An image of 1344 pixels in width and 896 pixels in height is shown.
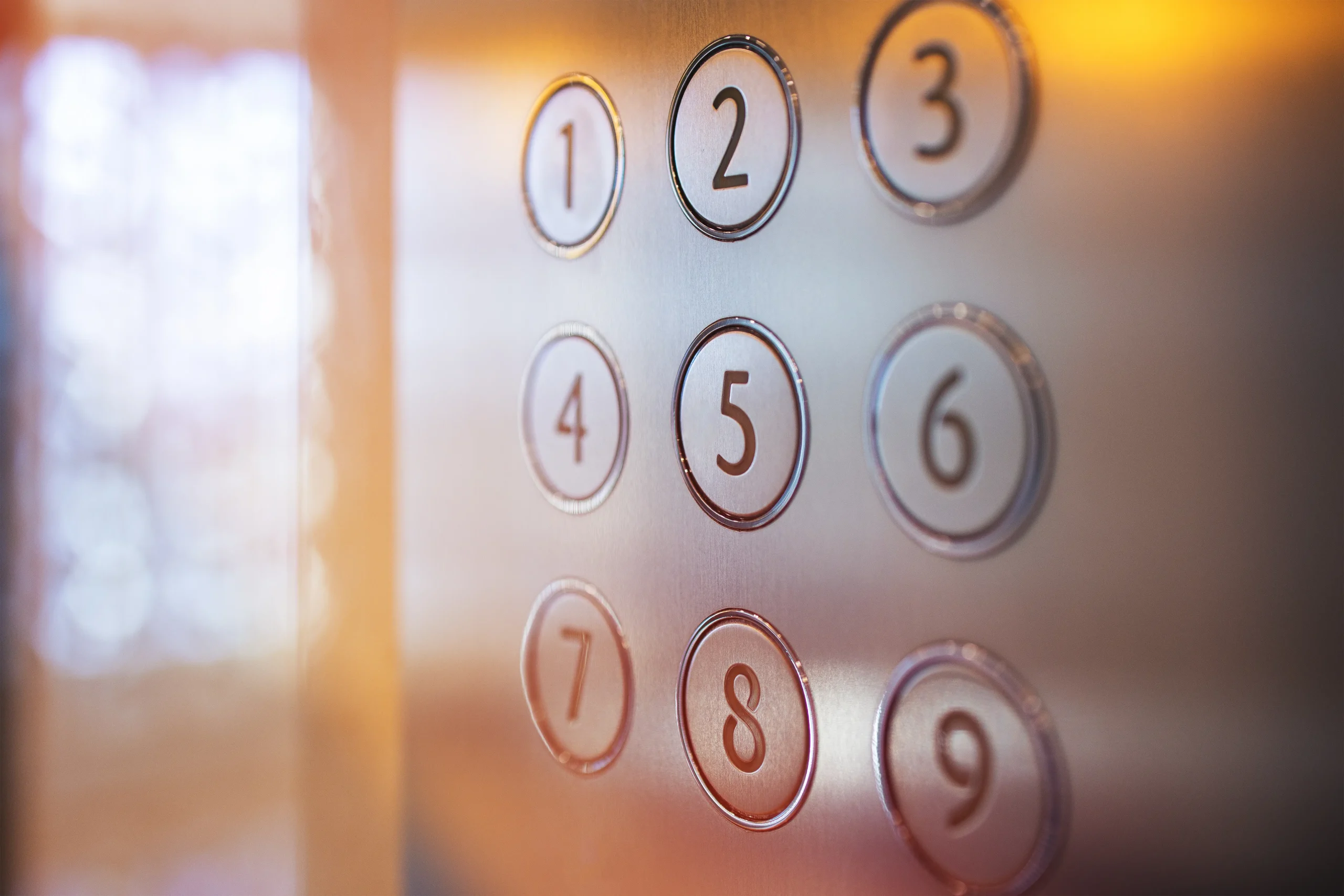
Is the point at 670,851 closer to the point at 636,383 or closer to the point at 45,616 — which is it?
the point at 636,383

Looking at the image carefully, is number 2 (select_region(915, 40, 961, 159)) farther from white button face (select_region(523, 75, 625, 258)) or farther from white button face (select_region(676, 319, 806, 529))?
white button face (select_region(523, 75, 625, 258))

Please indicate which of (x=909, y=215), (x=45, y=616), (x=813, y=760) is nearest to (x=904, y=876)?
(x=813, y=760)

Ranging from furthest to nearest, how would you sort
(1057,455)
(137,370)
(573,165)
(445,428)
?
(137,370) → (445,428) → (573,165) → (1057,455)

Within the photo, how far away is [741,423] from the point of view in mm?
607

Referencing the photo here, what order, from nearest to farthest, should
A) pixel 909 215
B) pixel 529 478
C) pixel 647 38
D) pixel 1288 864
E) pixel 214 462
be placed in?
pixel 1288 864
pixel 909 215
pixel 647 38
pixel 529 478
pixel 214 462

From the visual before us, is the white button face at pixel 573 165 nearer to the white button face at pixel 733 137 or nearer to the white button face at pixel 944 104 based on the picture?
the white button face at pixel 733 137

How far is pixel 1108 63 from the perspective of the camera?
1.43 feet

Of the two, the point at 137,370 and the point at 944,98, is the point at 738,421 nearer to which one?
the point at 944,98

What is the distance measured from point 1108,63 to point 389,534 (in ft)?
2.50

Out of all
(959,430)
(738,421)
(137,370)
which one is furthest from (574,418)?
(137,370)

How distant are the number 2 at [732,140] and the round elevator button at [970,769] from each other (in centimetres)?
29

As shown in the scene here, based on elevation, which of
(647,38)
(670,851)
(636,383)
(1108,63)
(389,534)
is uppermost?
(647,38)

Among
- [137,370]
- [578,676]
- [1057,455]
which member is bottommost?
[578,676]

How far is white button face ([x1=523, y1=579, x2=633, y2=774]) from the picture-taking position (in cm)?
71
